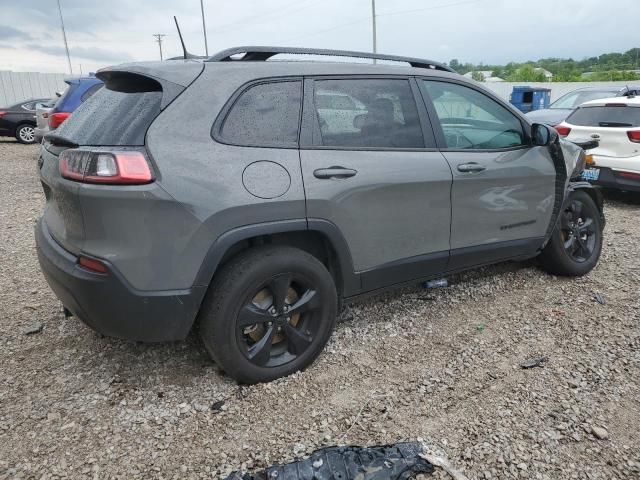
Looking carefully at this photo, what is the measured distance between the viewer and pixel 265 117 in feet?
8.53

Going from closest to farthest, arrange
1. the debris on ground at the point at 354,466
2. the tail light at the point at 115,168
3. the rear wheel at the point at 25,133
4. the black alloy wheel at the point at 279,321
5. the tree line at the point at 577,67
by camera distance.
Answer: the debris on ground at the point at 354,466, the tail light at the point at 115,168, the black alloy wheel at the point at 279,321, the rear wheel at the point at 25,133, the tree line at the point at 577,67

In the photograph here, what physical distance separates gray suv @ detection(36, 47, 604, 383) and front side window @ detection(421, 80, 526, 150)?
0.7 inches

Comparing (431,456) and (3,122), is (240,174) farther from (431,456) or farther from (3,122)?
(3,122)

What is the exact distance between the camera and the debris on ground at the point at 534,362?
2971mm

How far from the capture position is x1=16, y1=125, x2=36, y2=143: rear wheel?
15.0 m

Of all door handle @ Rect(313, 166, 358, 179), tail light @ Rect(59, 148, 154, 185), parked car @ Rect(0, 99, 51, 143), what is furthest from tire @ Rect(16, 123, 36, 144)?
door handle @ Rect(313, 166, 358, 179)

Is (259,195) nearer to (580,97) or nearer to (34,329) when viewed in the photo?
(34,329)

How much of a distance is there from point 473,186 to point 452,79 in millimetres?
758

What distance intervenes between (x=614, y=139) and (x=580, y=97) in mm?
4823

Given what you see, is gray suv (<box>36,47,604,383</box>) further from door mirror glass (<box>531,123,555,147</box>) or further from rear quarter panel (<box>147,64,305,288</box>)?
door mirror glass (<box>531,123,555,147</box>)

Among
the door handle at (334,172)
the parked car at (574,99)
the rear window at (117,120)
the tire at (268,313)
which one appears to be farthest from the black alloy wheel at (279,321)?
the parked car at (574,99)

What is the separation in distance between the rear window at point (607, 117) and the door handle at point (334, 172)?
5731 millimetres

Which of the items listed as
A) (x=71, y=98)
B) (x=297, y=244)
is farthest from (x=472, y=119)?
(x=71, y=98)

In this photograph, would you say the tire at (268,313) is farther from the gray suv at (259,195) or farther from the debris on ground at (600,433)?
the debris on ground at (600,433)
